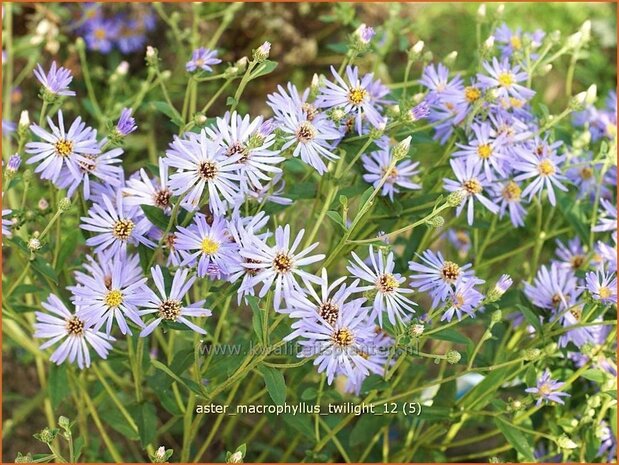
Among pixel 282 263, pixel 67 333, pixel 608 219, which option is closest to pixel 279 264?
pixel 282 263

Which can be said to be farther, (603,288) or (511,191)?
(511,191)

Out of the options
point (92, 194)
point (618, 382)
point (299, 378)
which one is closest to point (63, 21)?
point (92, 194)

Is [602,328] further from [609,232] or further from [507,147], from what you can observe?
[507,147]

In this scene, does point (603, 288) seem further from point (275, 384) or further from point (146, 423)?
point (146, 423)

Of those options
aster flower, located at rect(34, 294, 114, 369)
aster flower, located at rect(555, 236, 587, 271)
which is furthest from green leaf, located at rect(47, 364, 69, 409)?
aster flower, located at rect(555, 236, 587, 271)

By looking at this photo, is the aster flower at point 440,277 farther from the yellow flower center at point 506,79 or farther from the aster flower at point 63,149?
the aster flower at point 63,149
